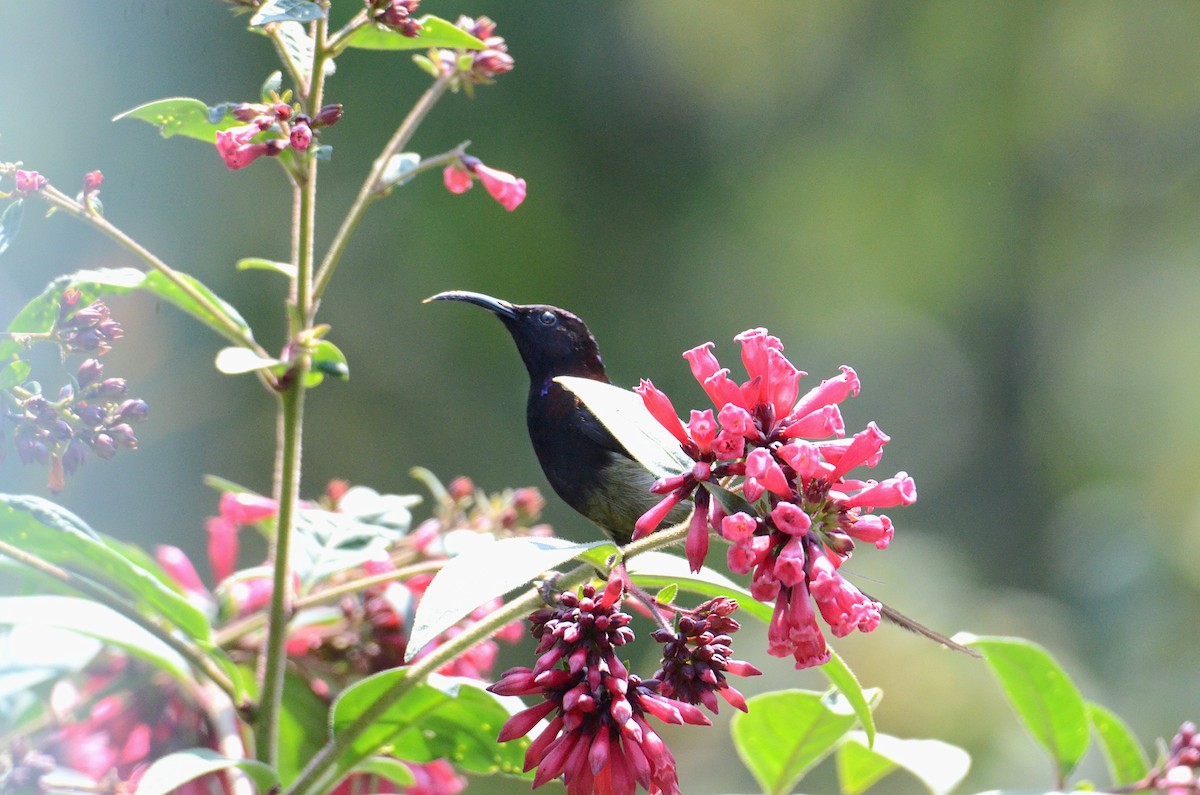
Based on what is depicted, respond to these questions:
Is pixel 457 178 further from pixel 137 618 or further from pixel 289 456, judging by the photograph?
pixel 137 618

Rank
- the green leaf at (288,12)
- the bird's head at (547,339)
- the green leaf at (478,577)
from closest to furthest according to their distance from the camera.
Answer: the green leaf at (478,577)
the green leaf at (288,12)
the bird's head at (547,339)

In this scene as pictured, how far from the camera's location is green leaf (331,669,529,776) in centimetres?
73

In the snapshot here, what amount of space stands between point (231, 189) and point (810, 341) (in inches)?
82.6

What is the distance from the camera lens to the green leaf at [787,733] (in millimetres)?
890

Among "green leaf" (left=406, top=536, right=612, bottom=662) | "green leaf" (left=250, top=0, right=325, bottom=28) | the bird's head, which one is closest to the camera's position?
"green leaf" (left=406, top=536, right=612, bottom=662)

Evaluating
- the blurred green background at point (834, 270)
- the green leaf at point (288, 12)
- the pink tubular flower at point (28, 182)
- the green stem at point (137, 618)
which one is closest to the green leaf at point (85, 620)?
the green stem at point (137, 618)

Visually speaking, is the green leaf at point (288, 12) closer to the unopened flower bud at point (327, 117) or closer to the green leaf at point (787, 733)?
the unopened flower bud at point (327, 117)

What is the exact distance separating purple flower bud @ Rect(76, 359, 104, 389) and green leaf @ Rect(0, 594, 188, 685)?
0.47 feet

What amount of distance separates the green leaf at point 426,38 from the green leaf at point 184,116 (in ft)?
0.32

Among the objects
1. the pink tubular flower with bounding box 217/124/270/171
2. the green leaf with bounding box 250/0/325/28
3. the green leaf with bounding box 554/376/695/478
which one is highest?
the green leaf with bounding box 250/0/325/28

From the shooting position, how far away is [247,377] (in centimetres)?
329

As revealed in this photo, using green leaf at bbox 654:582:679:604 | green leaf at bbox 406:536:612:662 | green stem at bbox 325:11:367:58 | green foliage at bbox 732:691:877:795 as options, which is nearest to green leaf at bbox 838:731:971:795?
green foliage at bbox 732:691:877:795

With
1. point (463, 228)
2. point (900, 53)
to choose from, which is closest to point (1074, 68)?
point (900, 53)

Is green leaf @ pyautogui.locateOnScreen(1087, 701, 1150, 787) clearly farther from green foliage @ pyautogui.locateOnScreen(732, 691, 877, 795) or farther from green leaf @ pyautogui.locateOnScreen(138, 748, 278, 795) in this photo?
green leaf @ pyautogui.locateOnScreen(138, 748, 278, 795)
